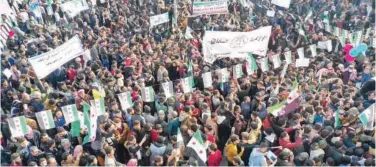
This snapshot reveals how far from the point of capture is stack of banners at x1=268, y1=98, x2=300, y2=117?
10.6m

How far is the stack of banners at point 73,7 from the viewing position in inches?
757

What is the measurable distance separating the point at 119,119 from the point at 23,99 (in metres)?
3.03

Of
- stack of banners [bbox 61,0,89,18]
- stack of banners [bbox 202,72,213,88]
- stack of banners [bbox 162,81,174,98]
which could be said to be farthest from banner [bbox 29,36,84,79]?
stack of banners [bbox 61,0,89,18]

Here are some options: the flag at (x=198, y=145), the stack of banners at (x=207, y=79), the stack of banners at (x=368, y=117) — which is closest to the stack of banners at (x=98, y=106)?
the flag at (x=198, y=145)

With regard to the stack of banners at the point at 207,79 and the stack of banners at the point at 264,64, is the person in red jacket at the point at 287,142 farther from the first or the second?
the stack of banners at the point at 264,64

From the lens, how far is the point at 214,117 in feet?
35.0

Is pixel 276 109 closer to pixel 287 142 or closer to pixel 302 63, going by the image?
pixel 287 142

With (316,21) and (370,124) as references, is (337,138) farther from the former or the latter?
(316,21)

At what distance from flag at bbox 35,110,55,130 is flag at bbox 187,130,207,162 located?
3.23 metres

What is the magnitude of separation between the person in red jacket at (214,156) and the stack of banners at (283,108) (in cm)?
192

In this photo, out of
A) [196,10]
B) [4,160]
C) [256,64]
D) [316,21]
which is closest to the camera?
[4,160]

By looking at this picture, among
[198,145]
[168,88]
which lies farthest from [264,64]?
[198,145]

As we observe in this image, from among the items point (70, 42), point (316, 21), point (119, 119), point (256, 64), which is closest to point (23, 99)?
point (70, 42)

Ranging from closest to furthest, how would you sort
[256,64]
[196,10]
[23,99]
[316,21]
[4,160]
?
[4,160] < [23,99] < [256,64] < [196,10] < [316,21]
